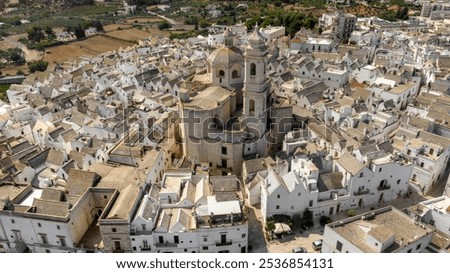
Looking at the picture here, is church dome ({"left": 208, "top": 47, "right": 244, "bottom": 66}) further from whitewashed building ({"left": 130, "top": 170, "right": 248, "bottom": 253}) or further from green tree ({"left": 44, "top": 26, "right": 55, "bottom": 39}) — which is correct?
green tree ({"left": 44, "top": 26, "right": 55, "bottom": 39})

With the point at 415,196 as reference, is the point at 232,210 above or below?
above

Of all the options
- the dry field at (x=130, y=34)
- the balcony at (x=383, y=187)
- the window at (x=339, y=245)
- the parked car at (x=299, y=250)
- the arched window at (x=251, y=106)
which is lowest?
the parked car at (x=299, y=250)

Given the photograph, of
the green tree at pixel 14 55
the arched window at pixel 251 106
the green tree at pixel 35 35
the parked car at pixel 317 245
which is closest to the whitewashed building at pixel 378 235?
the parked car at pixel 317 245

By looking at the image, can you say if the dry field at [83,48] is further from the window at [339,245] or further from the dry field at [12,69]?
the window at [339,245]

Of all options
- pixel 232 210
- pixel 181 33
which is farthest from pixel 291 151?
pixel 181 33

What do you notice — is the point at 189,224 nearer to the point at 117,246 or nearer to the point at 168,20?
the point at 117,246

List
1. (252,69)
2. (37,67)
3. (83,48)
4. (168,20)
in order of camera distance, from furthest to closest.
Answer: (168,20) < (83,48) < (37,67) < (252,69)

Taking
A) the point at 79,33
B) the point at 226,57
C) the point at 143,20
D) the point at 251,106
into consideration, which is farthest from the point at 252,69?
the point at 143,20

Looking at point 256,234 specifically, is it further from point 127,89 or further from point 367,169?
point 127,89
